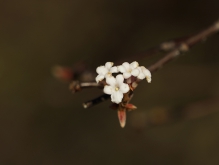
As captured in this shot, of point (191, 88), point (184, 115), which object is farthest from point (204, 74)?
point (184, 115)

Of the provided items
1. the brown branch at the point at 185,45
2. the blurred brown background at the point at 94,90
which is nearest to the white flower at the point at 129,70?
the brown branch at the point at 185,45

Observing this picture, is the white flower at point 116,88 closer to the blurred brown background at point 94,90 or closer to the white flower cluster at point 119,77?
the white flower cluster at point 119,77

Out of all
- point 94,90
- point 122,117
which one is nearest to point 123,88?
point 122,117

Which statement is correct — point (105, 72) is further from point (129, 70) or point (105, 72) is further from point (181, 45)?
point (181, 45)

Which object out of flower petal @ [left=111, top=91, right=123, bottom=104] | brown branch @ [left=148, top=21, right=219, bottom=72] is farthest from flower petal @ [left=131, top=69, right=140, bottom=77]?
brown branch @ [left=148, top=21, right=219, bottom=72]

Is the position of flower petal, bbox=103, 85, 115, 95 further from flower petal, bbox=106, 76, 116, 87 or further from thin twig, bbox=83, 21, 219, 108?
thin twig, bbox=83, 21, 219, 108

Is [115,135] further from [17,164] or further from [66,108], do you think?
[17,164]
